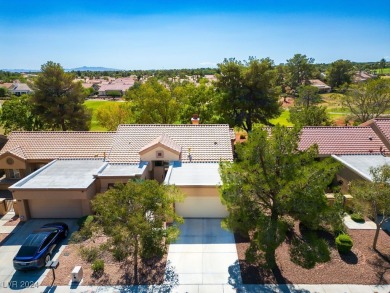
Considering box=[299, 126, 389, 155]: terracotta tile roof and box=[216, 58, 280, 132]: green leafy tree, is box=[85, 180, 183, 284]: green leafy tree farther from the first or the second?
box=[216, 58, 280, 132]: green leafy tree

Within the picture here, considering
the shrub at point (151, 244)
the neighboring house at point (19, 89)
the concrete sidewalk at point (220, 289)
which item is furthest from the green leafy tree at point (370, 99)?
the neighboring house at point (19, 89)

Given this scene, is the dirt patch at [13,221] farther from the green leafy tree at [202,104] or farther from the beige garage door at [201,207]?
the green leafy tree at [202,104]

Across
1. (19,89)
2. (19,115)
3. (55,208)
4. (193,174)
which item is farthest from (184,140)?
(19,89)

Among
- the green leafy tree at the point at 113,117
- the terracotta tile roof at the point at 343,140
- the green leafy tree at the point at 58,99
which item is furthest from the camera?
the green leafy tree at the point at 113,117

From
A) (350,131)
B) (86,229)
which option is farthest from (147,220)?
(350,131)

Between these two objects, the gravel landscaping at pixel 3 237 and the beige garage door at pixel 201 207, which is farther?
the beige garage door at pixel 201 207

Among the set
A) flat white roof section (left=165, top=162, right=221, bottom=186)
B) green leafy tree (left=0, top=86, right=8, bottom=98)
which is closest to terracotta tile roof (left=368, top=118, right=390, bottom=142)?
flat white roof section (left=165, top=162, right=221, bottom=186)
